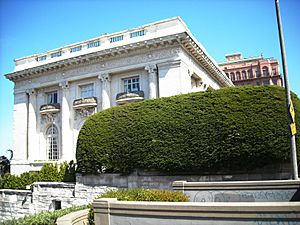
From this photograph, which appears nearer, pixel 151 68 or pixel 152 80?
pixel 152 80

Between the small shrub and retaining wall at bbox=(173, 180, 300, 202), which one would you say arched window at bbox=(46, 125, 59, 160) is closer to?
retaining wall at bbox=(173, 180, 300, 202)

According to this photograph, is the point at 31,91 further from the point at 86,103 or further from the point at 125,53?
the point at 125,53

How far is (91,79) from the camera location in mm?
30984

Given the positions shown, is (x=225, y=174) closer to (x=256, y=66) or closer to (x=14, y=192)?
(x=14, y=192)

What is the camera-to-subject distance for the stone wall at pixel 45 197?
17.6 m

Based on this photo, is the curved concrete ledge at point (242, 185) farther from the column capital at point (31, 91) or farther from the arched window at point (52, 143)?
the column capital at point (31, 91)

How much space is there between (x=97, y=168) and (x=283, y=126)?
1088 cm

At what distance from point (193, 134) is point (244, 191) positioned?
5130 millimetres

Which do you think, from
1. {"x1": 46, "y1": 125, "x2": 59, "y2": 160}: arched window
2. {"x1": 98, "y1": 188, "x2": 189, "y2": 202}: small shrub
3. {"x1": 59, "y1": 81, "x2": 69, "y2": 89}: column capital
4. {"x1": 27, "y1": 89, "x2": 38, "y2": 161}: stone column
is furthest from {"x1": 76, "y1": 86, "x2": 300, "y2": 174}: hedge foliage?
{"x1": 27, "y1": 89, "x2": 38, "y2": 161}: stone column

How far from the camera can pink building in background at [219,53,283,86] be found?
80.5m

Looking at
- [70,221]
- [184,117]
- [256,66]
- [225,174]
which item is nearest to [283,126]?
[225,174]

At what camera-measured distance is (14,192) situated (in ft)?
69.7

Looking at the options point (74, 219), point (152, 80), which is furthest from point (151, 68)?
point (74, 219)

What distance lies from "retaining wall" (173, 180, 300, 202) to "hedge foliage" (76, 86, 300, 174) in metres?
3.43
